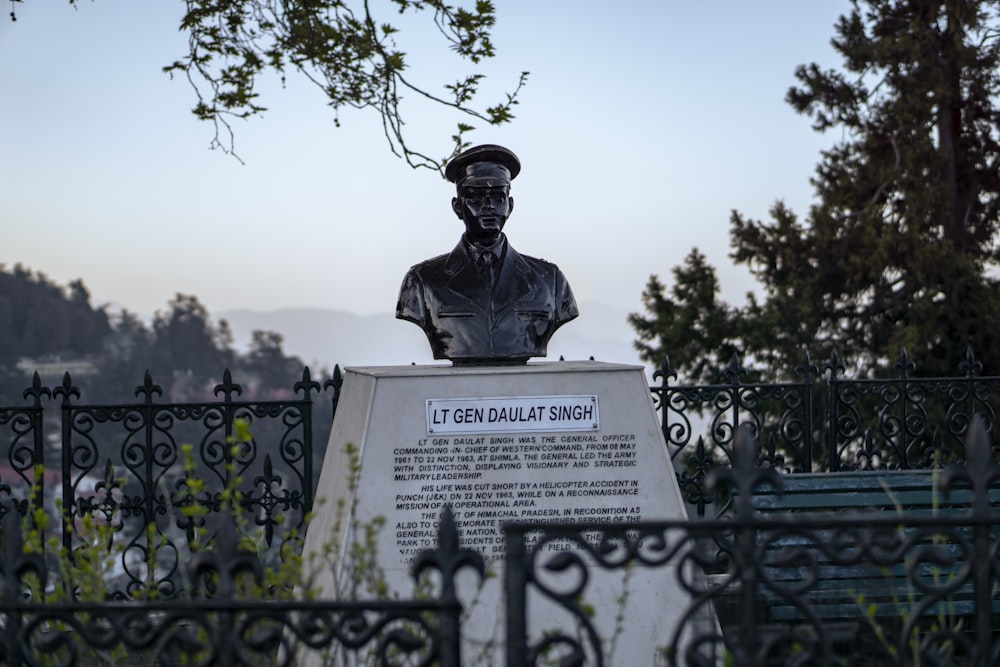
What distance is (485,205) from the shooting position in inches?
254

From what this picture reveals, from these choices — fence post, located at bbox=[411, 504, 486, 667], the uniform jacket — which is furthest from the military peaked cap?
fence post, located at bbox=[411, 504, 486, 667]

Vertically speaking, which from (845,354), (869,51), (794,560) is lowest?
(794,560)

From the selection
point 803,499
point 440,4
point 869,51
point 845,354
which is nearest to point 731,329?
point 845,354

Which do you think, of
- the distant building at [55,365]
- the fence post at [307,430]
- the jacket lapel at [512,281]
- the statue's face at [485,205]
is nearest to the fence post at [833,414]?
the jacket lapel at [512,281]

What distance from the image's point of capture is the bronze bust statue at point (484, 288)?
6484 mm

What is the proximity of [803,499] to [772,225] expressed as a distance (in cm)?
1211

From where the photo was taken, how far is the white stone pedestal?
572 centimetres

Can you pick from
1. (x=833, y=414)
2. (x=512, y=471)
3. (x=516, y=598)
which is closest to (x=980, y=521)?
(x=516, y=598)

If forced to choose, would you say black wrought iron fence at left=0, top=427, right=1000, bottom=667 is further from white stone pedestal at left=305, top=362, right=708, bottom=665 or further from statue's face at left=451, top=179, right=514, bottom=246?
statue's face at left=451, top=179, right=514, bottom=246

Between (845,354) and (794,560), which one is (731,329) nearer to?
(845,354)

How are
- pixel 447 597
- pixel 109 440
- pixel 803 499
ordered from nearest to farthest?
1. pixel 447 597
2. pixel 803 499
3. pixel 109 440

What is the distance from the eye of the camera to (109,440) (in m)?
15.0

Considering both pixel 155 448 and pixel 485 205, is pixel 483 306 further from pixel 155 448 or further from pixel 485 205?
pixel 155 448

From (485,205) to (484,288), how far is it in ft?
1.46
